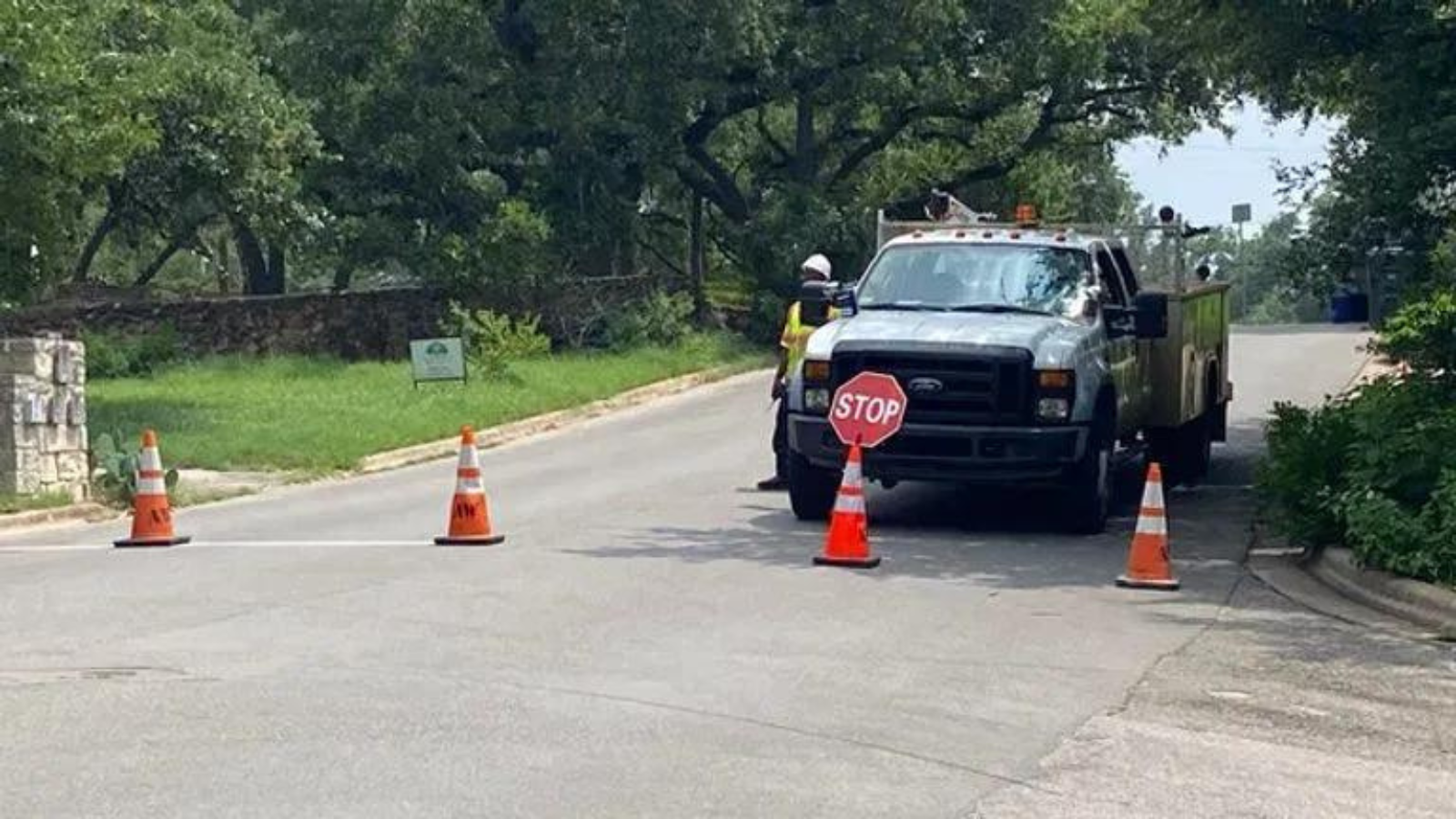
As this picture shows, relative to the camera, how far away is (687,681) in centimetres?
1007

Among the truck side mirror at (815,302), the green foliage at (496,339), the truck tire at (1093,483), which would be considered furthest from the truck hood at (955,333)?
the green foliage at (496,339)

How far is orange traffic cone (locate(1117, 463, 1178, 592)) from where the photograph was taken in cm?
1389

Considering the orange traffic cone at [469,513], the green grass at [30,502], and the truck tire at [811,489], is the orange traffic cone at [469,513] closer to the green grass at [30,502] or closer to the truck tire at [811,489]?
the truck tire at [811,489]

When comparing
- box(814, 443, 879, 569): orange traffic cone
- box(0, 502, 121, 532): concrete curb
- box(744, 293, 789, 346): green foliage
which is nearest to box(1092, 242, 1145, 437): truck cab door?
box(814, 443, 879, 569): orange traffic cone

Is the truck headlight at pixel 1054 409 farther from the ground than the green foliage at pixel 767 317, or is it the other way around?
the green foliage at pixel 767 317

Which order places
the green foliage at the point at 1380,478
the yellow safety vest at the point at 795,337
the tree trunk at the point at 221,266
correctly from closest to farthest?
the green foliage at the point at 1380,478
the yellow safety vest at the point at 795,337
the tree trunk at the point at 221,266

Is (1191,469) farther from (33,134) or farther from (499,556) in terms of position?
(33,134)

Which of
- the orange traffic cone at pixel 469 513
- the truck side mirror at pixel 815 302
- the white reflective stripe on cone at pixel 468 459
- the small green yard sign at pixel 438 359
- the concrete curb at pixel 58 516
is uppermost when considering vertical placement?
the truck side mirror at pixel 815 302

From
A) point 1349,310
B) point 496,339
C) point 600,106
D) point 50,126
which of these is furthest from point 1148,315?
point 1349,310

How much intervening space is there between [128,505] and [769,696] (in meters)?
11.4

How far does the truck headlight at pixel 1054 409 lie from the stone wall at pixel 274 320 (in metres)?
20.6

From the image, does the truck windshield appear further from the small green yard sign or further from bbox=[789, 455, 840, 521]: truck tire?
the small green yard sign

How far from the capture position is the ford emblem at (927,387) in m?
15.9

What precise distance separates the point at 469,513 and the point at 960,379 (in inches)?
139
